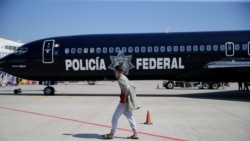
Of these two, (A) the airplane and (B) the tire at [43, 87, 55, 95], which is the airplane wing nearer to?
(A) the airplane

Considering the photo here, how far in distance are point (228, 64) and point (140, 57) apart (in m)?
5.85

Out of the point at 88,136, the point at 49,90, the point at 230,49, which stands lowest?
the point at 88,136

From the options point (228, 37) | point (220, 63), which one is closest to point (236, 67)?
point (220, 63)

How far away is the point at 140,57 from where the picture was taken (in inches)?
875

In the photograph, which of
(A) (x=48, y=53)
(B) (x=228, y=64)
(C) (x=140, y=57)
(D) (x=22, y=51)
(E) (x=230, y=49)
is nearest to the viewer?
(B) (x=228, y=64)

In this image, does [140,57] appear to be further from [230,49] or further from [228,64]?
[230,49]

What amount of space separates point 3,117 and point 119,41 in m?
11.8

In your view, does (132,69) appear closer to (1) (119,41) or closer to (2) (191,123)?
(1) (119,41)

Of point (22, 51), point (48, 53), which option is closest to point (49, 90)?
point (48, 53)

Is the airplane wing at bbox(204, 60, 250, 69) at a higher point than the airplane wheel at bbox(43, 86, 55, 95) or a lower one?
higher

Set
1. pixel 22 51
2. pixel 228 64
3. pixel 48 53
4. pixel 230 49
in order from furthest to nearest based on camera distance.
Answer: pixel 22 51
pixel 48 53
pixel 230 49
pixel 228 64

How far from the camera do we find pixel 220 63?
20.9m

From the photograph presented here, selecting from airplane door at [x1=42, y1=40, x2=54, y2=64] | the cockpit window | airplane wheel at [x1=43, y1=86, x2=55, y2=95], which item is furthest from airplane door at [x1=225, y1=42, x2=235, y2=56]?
Answer: the cockpit window

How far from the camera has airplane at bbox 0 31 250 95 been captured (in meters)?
21.4
